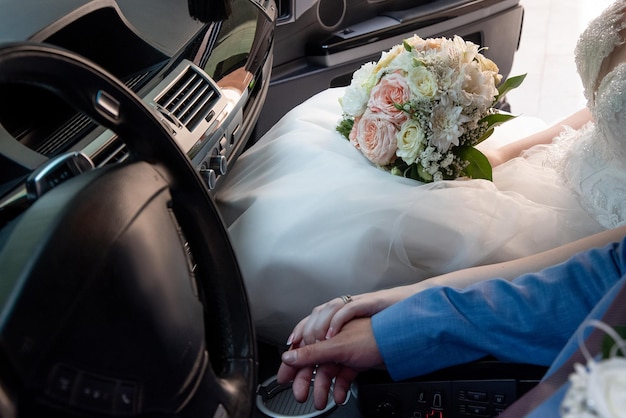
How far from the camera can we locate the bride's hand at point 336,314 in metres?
1.08

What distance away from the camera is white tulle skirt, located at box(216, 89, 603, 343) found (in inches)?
56.1

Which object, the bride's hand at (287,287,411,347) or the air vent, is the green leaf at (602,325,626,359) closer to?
the bride's hand at (287,287,411,347)

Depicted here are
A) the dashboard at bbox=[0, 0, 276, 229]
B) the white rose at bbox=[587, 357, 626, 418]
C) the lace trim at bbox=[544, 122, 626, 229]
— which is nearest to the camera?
the white rose at bbox=[587, 357, 626, 418]

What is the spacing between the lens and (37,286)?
0.58 metres

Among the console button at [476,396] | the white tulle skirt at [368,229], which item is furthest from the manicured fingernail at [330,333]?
the white tulle skirt at [368,229]

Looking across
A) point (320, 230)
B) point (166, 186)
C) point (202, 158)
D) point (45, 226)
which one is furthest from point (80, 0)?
point (45, 226)

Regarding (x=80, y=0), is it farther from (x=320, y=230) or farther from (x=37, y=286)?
(x=37, y=286)

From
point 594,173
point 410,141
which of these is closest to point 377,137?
point 410,141

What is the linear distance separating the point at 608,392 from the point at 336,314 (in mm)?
701

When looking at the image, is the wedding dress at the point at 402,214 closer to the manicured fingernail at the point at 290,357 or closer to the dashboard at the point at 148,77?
the dashboard at the point at 148,77

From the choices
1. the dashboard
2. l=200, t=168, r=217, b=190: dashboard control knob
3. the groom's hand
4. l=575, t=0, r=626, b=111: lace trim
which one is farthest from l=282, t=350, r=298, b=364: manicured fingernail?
l=575, t=0, r=626, b=111: lace trim

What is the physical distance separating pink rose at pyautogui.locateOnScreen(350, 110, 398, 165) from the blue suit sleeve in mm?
626

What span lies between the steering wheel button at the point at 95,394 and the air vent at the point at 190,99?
824 millimetres

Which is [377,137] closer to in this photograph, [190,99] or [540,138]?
[190,99]
